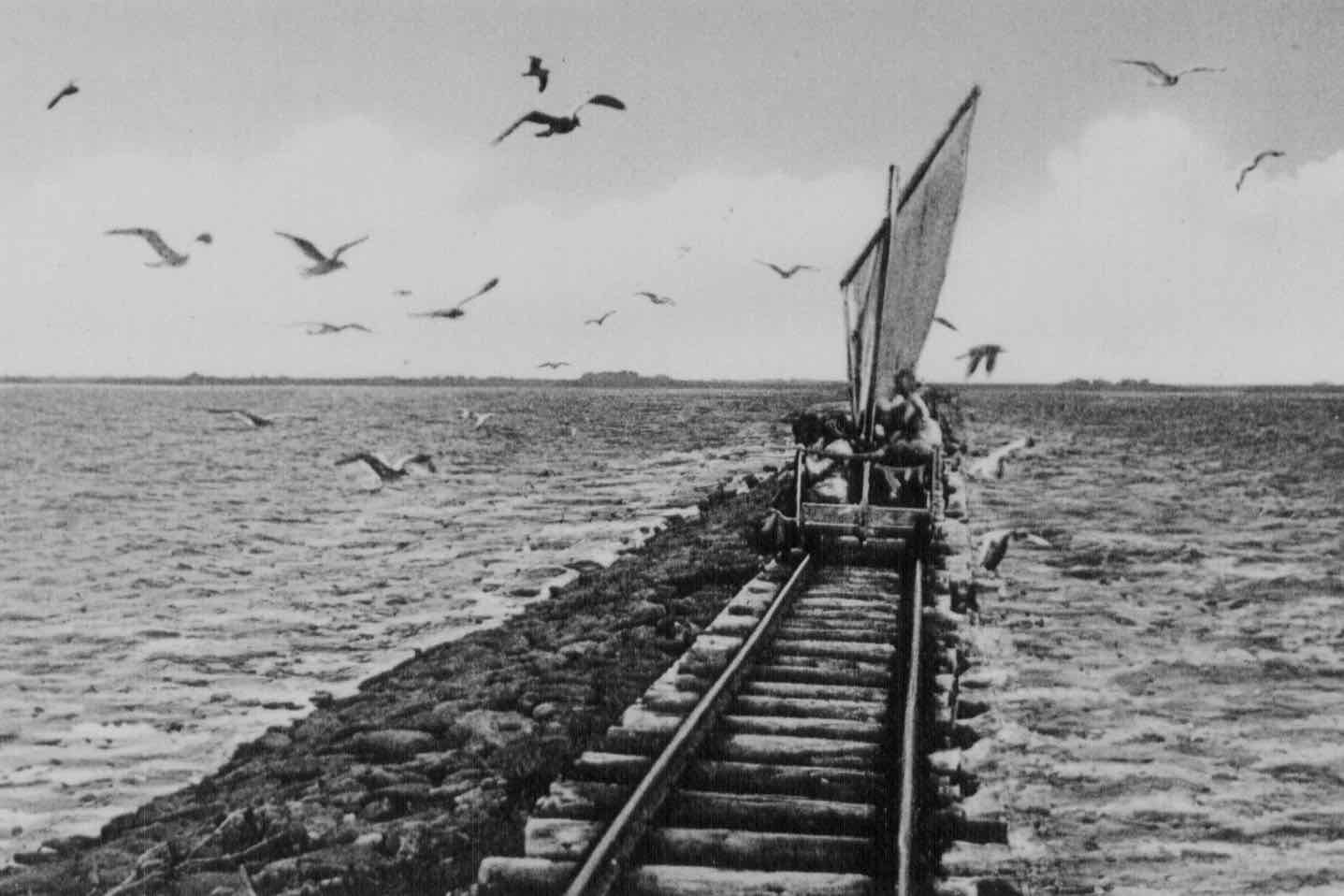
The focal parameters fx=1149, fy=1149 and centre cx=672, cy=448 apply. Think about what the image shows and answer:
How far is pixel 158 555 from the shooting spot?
66.8 feet

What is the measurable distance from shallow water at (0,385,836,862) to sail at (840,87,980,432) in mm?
5667

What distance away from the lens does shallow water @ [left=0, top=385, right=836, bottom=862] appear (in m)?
9.34

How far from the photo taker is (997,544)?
16.9 m

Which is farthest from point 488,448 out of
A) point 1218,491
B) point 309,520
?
point 1218,491

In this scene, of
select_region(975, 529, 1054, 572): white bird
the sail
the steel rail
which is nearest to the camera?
the steel rail

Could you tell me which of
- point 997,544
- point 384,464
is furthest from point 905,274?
point 384,464

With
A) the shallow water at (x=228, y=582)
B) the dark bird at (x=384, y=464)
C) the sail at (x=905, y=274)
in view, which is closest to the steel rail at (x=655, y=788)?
the shallow water at (x=228, y=582)

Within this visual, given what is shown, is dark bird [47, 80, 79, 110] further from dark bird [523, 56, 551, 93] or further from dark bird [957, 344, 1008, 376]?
dark bird [957, 344, 1008, 376]

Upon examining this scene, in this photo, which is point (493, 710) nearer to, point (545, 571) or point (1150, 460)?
point (545, 571)

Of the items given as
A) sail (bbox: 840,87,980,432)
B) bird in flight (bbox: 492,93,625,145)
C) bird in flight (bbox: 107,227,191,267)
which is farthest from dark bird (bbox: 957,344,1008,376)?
bird in flight (bbox: 107,227,191,267)

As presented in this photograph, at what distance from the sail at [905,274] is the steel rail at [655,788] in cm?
503

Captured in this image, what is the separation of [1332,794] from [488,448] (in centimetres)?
4697

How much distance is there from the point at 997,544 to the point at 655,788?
1214cm

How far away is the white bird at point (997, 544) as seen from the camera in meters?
16.6
